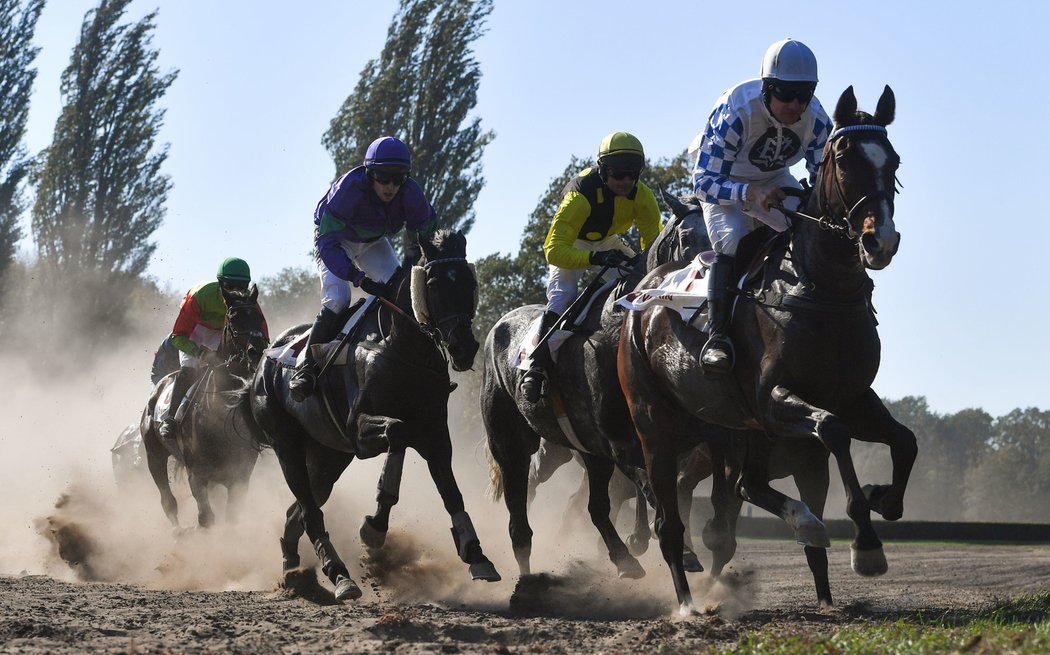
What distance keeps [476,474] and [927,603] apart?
66.7 ft

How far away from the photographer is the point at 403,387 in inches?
379

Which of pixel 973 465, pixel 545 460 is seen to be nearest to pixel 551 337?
pixel 545 460

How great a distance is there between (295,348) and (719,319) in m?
4.80

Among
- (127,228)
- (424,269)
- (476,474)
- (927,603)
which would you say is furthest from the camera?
(127,228)

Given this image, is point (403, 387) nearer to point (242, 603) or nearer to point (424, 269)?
point (424, 269)

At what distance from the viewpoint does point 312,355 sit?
10531 millimetres

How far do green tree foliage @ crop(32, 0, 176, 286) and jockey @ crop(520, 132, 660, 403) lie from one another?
3179cm

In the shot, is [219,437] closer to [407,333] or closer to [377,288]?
[377,288]

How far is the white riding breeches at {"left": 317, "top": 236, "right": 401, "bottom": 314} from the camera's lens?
10562 mm

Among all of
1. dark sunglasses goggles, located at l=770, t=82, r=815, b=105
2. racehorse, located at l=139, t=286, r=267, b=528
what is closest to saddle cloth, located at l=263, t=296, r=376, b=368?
racehorse, located at l=139, t=286, r=267, b=528

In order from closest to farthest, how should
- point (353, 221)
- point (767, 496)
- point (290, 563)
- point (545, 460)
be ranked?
point (767, 496), point (353, 221), point (290, 563), point (545, 460)

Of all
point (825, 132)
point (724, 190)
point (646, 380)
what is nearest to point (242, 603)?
point (646, 380)

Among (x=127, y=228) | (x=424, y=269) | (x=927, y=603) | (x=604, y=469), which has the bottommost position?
(x=927, y=603)

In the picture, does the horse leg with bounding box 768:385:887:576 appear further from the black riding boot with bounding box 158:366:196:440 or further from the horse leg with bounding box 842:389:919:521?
the black riding boot with bounding box 158:366:196:440
